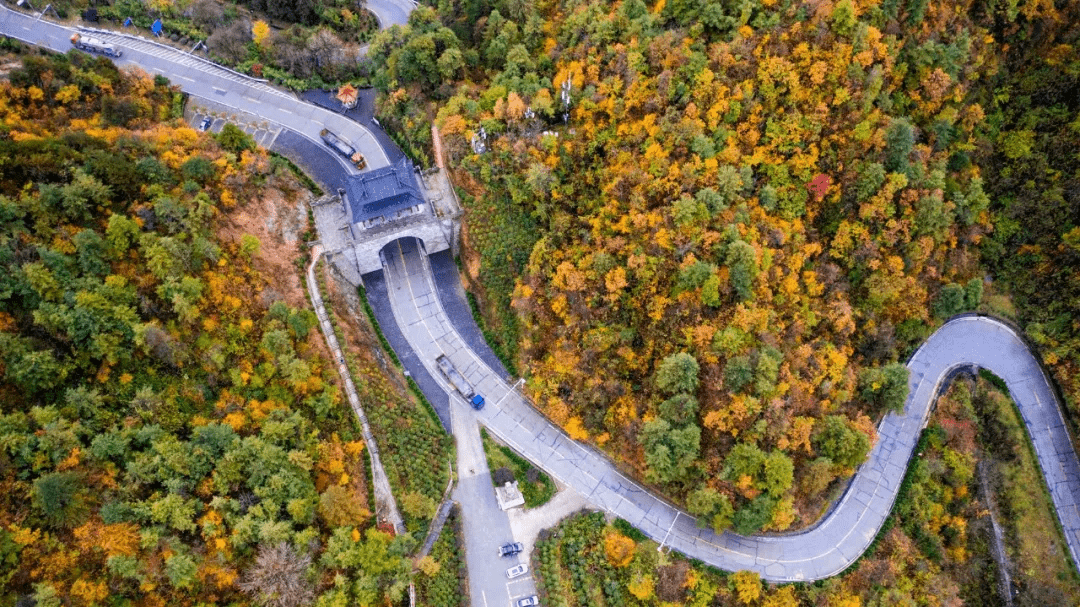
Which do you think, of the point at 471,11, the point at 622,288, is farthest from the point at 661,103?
the point at 471,11

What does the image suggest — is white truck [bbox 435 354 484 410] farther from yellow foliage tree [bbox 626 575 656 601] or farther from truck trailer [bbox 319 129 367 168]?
truck trailer [bbox 319 129 367 168]

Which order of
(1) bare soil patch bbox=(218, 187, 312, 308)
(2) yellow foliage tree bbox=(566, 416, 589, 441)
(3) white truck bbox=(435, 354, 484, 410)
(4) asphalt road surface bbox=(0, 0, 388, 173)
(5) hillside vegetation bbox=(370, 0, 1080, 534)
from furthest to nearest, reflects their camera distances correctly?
(4) asphalt road surface bbox=(0, 0, 388, 173), (3) white truck bbox=(435, 354, 484, 410), (1) bare soil patch bbox=(218, 187, 312, 308), (2) yellow foliage tree bbox=(566, 416, 589, 441), (5) hillside vegetation bbox=(370, 0, 1080, 534)

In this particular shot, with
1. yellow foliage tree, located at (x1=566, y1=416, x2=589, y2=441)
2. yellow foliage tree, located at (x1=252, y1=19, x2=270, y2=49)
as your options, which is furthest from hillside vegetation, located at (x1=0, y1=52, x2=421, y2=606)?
yellow foliage tree, located at (x1=252, y1=19, x2=270, y2=49)

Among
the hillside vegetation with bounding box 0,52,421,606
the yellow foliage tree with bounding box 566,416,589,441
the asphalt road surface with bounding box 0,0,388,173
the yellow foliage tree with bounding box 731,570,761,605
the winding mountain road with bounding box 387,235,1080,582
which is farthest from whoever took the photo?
the asphalt road surface with bounding box 0,0,388,173

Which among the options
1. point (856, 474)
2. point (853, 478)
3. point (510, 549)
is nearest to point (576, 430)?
point (510, 549)

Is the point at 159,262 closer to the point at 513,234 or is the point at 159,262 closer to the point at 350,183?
the point at 350,183

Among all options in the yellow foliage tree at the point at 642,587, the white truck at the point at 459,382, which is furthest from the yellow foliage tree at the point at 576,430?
the yellow foliage tree at the point at 642,587

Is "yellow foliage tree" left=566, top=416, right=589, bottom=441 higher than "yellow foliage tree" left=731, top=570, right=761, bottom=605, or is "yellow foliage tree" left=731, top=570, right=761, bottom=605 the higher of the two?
"yellow foliage tree" left=566, top=416, right=589, bottom=441

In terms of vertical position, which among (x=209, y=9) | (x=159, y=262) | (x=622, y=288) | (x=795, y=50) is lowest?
(x=622, y=288)
